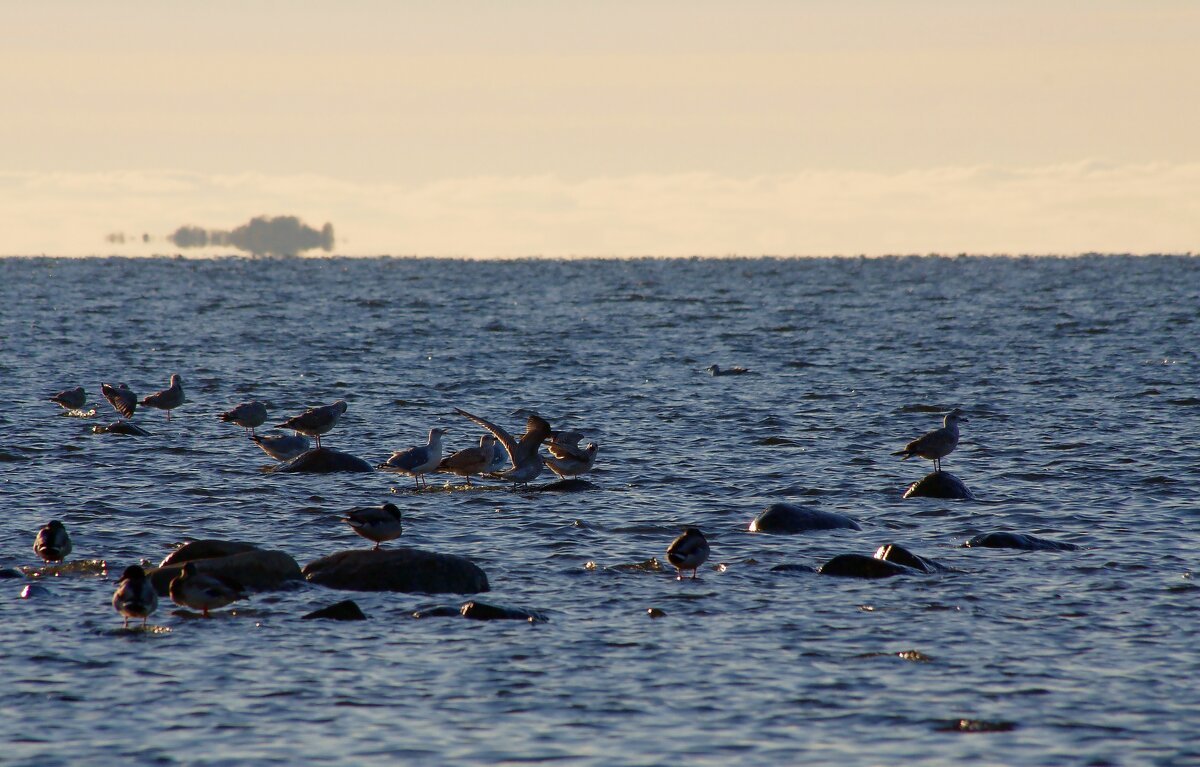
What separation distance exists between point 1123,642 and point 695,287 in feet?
379

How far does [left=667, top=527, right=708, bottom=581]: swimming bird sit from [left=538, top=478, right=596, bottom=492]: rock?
714 cm

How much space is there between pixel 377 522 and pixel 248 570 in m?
2.24

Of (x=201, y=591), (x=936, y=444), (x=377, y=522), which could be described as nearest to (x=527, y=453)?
(x=377, y=522)

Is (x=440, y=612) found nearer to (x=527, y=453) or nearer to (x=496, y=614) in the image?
(x=496, y=614)

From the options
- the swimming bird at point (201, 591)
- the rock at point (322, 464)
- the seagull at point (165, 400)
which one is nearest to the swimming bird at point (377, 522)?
the swimming bird at point (201, 591)

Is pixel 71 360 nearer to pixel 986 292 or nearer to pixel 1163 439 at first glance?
pixel 1163 439

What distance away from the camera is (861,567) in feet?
55.7

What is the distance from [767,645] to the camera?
13.9 m

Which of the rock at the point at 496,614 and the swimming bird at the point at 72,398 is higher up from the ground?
the swimming bird at the point at 72,398

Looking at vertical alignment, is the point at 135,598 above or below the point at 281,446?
below

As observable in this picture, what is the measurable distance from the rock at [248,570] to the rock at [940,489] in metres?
10.5

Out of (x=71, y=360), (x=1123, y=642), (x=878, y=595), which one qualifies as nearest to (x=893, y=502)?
(x=878, y=595)

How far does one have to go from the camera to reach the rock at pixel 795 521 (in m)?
20.0

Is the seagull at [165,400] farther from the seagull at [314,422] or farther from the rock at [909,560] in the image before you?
the rock at [909,560]
